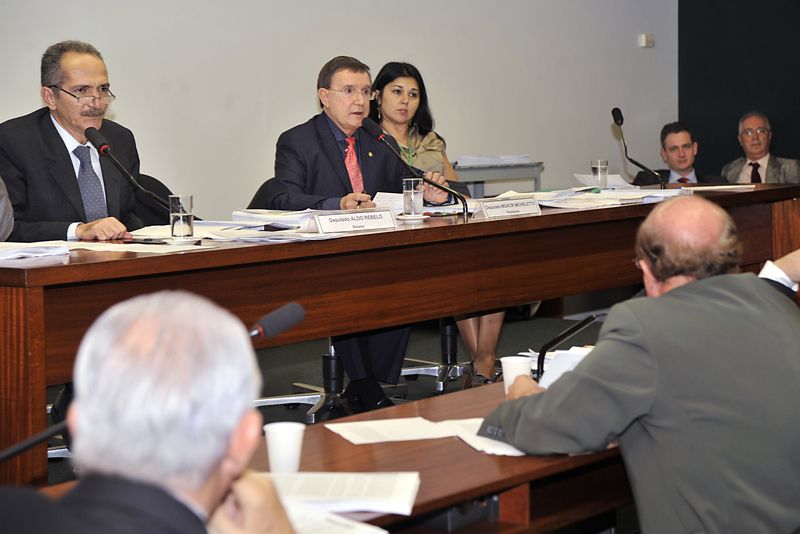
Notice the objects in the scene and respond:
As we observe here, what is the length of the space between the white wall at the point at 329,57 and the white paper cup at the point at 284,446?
12.9 ft

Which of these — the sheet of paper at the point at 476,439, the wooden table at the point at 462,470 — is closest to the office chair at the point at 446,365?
the wooden table at the point at 462,470

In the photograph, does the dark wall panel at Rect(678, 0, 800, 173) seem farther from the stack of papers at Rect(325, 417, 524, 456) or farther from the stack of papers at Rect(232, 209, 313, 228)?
the stack of papers at Rect(325, 417, 524, 456)

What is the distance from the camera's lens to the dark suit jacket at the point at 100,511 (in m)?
0.96

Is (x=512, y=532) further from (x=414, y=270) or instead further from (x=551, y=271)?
(x=551, y=271)

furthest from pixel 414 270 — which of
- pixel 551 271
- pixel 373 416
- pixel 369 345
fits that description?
pixel 373 416

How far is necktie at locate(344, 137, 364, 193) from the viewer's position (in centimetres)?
449

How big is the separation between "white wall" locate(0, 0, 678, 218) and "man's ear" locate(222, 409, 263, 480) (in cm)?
452

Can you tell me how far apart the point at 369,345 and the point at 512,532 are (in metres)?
2.75

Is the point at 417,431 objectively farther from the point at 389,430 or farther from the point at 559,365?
the point at 559,365

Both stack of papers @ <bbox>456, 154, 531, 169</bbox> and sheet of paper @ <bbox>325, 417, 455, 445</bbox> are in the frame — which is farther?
stack of papers @ <bbox>456, 154, 531, 169</bbox>

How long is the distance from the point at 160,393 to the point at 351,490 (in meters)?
0.74

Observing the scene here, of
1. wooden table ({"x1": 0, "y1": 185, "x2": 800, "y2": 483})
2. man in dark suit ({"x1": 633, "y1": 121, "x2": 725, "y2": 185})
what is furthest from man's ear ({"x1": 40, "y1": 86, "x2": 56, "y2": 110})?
man in dark suit ({"x1": 633, "y1": 121, "x2": 725, "y2": 185})

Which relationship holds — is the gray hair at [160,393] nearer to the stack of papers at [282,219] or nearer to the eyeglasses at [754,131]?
the stack of papers at [282,219]

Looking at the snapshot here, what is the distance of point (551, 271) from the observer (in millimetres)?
3979
